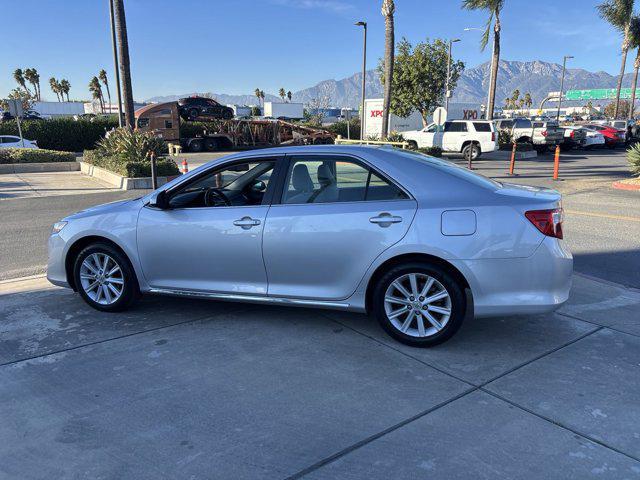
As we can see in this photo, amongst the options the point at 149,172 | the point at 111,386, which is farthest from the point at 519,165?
the point at 111,386

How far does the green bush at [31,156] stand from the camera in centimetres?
2045

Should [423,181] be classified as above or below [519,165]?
above

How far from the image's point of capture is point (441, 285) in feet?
13.0

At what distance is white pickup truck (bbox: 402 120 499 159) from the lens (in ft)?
77.5

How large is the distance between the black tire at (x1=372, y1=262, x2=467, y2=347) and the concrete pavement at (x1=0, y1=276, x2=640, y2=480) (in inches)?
3.9

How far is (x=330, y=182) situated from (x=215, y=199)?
3.84 ft

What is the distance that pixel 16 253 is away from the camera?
7.50m

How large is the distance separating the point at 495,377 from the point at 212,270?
8.02ft

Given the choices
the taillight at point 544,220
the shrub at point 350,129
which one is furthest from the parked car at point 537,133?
the taillight at point 544,220

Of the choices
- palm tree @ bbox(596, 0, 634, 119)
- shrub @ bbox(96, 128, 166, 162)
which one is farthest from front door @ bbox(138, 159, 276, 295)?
palm tree @ bbox(596, 0, 634, 119)

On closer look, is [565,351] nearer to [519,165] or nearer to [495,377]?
[495,377]

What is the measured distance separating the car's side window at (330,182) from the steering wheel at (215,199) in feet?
2.38

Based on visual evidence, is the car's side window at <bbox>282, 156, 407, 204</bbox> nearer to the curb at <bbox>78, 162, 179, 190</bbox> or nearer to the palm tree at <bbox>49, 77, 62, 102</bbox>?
the curb at <bbox>78, 162, 179, 190</bbox>

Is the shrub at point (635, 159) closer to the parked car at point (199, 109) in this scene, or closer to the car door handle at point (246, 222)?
the car door handle at point (246, 222)
